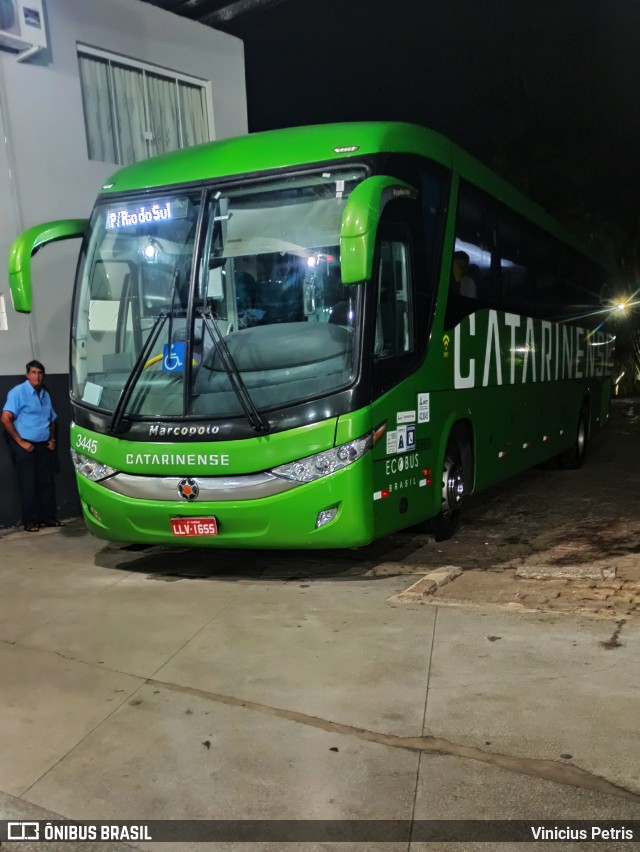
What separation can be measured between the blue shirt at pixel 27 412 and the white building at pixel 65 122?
0.38m

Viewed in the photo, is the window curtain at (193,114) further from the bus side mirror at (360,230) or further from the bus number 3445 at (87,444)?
the bus side mirror at (360,230)

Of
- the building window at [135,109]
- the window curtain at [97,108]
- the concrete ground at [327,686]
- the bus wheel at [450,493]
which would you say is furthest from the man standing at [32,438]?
the bus wheel at [450,493]

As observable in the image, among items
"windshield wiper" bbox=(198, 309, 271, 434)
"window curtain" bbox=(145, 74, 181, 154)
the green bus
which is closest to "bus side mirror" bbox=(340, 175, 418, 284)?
the green bus

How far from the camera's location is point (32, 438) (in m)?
7.93

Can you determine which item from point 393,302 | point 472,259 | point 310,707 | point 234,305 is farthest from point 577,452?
point 310,707

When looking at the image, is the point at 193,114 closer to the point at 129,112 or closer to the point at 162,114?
the point at 162,114

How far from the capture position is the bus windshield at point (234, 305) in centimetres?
532

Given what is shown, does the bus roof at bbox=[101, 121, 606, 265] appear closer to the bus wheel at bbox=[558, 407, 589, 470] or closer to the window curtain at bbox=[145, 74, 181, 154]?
the window curtain at bbox=[145, 74, 181, 154]

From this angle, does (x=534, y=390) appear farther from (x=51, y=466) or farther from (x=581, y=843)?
(x=581, y=843)

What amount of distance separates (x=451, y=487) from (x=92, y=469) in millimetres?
3226

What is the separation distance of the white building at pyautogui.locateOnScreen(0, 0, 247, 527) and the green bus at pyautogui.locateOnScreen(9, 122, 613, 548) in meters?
2.50

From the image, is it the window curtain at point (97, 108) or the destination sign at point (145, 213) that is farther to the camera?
the window curtain at point (97, 108)

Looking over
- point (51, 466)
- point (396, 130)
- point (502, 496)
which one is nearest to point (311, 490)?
point (396, 130)

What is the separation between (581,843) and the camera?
260 cm
